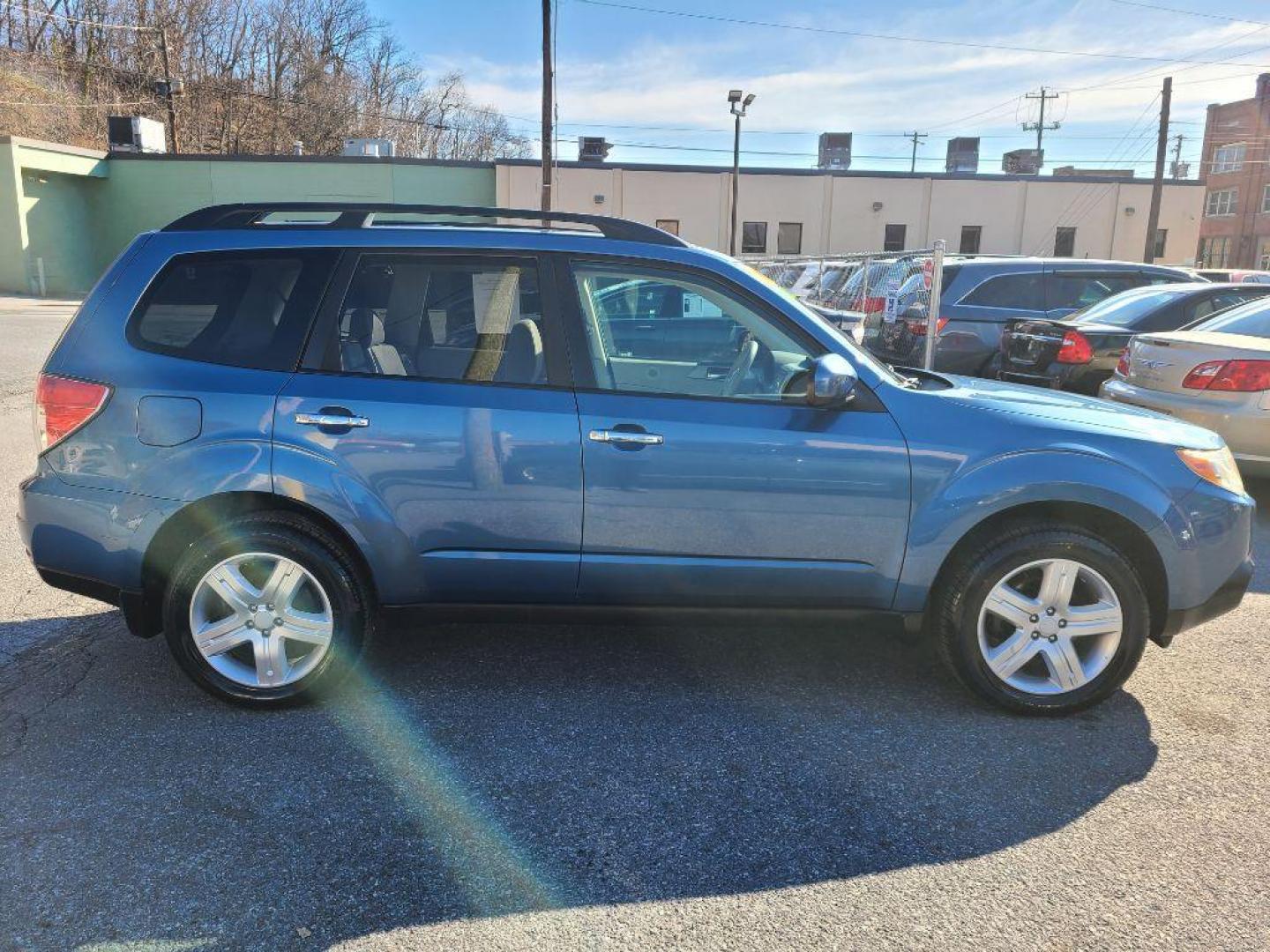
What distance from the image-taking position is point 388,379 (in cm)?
345

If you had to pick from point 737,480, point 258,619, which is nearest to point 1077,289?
point 737,480

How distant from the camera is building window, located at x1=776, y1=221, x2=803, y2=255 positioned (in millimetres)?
38156

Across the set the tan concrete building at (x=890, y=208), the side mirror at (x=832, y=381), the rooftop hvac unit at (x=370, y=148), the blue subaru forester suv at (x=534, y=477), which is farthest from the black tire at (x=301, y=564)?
the tan concrete building at (x=890, y=208)

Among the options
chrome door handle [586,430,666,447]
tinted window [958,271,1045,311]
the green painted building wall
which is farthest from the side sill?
the green painted building wall

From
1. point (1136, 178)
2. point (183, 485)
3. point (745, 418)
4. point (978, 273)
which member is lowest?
point (183, 485)

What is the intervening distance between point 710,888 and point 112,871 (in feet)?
5.42

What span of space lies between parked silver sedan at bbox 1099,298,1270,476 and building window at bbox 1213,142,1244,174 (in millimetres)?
65857

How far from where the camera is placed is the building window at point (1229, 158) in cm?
5953

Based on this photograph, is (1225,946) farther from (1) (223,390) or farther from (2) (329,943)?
(1) (223,390)

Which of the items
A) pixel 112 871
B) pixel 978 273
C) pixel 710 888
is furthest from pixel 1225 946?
pixel 978 273

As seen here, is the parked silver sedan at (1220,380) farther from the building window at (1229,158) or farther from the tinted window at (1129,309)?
the building window at (1229,158)

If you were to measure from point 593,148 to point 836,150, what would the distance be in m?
11.5

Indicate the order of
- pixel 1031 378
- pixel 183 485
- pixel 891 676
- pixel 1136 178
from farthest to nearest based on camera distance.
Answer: pixel 1136 178 < pixel 1031 378 < pixel 891 676 < pixel 183 485

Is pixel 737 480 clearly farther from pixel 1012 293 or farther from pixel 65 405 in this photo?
pixel 1012 293
